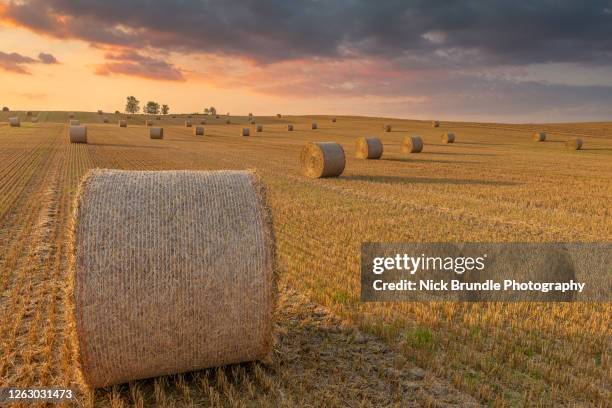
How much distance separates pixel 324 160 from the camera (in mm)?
18234

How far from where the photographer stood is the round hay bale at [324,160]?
18.4m

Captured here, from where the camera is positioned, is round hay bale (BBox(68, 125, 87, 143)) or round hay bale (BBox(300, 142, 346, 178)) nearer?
round hay bale (BBox(300, 142, 346, 178))

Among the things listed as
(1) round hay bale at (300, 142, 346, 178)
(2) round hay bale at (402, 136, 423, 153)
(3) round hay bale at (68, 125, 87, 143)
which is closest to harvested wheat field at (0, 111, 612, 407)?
(1) round hay bale at (300, 142, 346, 178)

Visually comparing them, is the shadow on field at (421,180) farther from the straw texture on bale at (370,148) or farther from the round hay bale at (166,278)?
the round hay bale at (166,278)

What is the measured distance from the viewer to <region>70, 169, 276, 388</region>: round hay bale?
13.6 feet

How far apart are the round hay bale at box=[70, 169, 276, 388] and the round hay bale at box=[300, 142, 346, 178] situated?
13.7 meters

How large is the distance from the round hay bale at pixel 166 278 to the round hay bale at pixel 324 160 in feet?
45.0

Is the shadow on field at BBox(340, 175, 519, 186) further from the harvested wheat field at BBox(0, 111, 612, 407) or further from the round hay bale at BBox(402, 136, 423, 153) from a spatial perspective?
the round hay bale at BBox(402, 136, 423, 153)

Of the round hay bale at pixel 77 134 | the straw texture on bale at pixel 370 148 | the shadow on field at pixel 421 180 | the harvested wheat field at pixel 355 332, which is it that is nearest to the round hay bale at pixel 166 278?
the harvested wheat field at pixel 355 332

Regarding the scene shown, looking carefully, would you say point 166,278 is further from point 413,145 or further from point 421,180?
point 413,145

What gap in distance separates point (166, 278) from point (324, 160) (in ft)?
47.1

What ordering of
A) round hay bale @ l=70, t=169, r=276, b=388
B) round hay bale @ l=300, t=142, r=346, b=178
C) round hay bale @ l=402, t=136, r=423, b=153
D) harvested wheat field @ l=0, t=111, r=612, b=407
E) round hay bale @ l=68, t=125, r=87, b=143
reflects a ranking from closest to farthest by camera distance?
round hay bale @ l=70, t=169, r=276, b=388
harvested wheat field @ l=0, t=111, r=612, b=407
round hay bale @ l=300, t=142, r=346, b=178
round hay bale @ l=402, t=136, r=423, b=153
round hay bale @ l=68, t=125, r=87, b=143

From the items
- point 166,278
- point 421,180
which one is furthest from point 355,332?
point 421,180

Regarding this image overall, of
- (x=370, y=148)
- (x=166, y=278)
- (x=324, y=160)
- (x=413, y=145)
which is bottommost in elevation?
(x=166, y=278)
